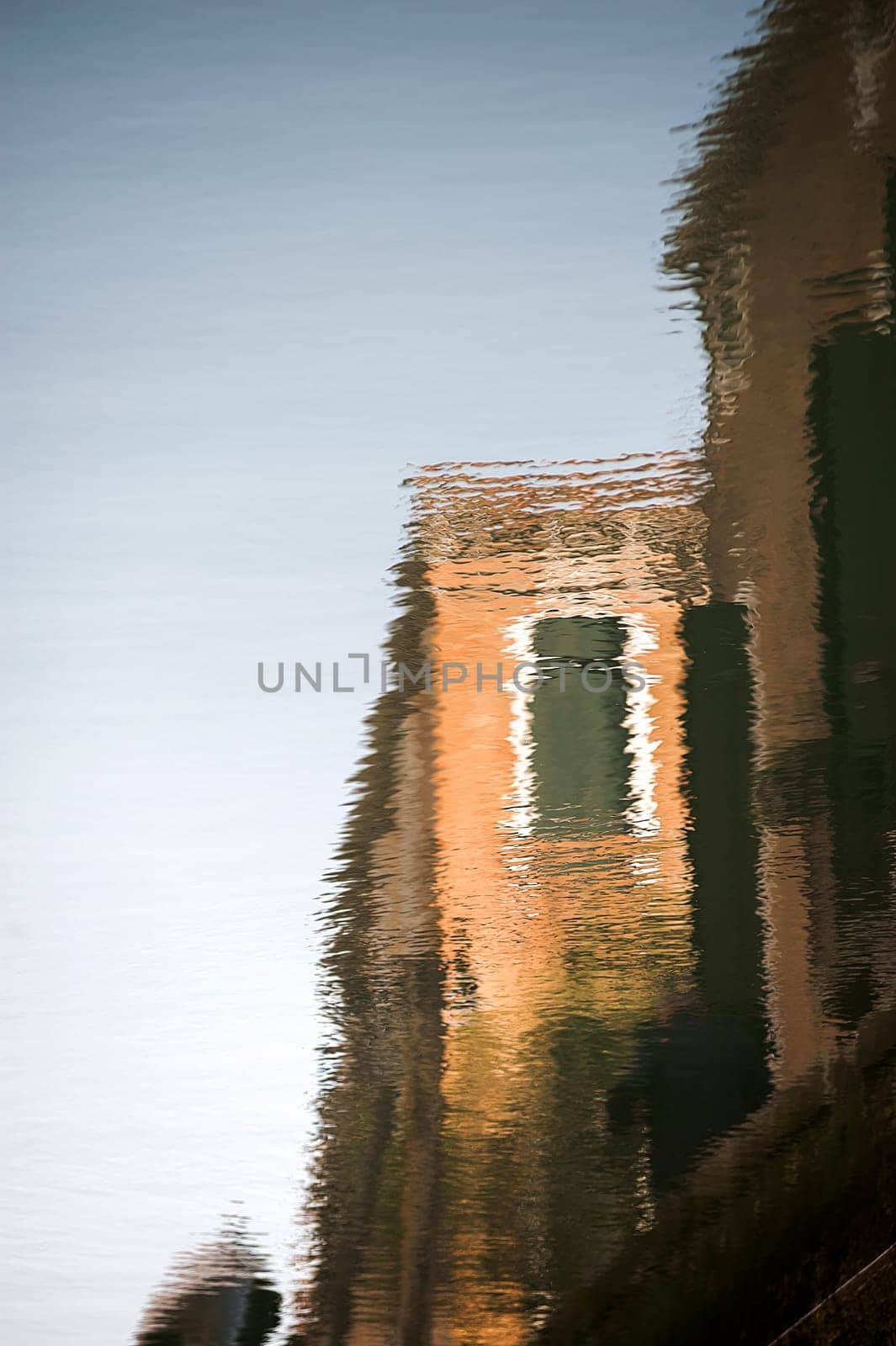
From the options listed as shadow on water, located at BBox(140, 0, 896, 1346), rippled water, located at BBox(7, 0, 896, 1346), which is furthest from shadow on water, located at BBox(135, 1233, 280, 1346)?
shadow on water, located at BBox(140, 0, 896, 1346)

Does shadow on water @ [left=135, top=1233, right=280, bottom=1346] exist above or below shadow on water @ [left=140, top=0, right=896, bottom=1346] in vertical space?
below

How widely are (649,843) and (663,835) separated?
24mm

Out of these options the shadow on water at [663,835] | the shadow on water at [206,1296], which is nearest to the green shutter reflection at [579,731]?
the shadow on water at [663,835]

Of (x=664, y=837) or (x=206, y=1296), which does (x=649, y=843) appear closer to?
(x=664, y=837)

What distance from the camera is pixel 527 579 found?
3.54ft

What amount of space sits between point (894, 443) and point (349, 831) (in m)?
0.83

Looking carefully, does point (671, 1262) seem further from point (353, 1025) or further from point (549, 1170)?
point (353, 1025)

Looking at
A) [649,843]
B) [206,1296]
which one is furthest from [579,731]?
[206,1296]

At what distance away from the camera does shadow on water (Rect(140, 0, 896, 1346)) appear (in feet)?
3.35

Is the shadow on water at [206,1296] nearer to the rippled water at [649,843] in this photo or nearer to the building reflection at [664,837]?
the rippled water at [649,843]

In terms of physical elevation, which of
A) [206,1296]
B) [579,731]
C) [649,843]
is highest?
[579,731]

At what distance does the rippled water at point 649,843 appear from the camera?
102 cm

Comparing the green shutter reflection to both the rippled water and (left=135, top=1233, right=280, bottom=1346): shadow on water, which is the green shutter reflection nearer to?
the rippled water

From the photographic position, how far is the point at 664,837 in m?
1.36
